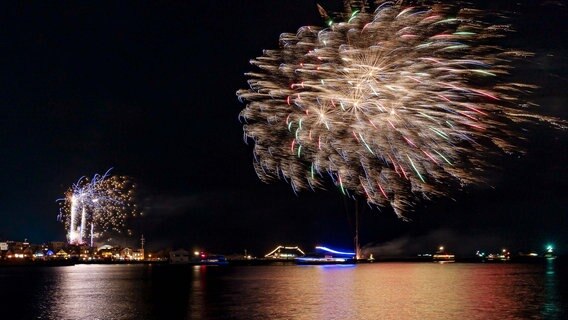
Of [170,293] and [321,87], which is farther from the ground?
[321,87]

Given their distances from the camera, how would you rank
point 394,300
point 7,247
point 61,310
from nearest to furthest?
point 61,310 < point 394,300 < point 7,247

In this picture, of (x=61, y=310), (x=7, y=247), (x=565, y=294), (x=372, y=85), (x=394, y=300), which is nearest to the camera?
(x=372, y=85)

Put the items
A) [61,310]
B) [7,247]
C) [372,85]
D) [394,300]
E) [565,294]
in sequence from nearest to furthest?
[372,85] < [61,310] < [394,300] < [565,294] < [7,247]

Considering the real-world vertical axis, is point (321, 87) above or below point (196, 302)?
above

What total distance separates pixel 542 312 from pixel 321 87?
58.9 feet

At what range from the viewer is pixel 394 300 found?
140 ft

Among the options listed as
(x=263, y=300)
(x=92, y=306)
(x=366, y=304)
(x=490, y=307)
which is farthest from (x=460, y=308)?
(x=92, y=306)

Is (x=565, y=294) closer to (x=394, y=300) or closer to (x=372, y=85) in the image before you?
(x=394, y=300)

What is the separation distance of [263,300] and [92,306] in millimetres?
11052

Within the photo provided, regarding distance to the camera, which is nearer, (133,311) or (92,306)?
(133,311)

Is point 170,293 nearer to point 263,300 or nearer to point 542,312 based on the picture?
point 263,300

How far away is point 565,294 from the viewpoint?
50.6 metres

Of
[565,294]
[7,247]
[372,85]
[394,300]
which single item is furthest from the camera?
[7,247]

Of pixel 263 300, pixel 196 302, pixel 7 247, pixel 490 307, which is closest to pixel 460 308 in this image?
pixel 490 307
